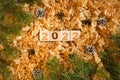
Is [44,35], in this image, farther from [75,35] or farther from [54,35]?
[75,35]

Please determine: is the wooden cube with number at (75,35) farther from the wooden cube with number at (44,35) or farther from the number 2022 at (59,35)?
the wooden cube with number at (44,35)

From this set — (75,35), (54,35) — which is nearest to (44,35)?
(54,35)

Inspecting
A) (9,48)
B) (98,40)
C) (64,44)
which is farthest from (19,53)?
(98,40)

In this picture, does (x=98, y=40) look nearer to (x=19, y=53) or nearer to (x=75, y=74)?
(x=75, y=74)

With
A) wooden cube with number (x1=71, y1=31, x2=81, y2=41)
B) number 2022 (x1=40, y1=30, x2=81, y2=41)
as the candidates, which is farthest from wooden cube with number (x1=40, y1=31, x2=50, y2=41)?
wooden cube with number (x1=71, y1=31, x2=81, y2=41)

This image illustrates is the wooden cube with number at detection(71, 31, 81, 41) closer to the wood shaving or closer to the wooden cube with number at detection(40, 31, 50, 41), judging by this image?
the wood shaving

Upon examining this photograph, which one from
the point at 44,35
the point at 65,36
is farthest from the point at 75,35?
the point at 44,35

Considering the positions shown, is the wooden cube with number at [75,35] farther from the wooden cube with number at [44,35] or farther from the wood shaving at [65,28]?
the wooden cube with number at [44,35]

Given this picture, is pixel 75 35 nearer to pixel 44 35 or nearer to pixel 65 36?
pixel 65 36

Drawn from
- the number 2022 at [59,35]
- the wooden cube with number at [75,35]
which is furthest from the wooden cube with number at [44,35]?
the wooden cube with number at [75,35]
